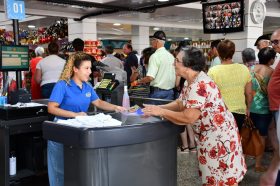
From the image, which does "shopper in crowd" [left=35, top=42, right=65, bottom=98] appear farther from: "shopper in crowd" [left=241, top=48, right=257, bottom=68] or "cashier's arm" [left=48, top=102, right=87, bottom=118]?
"shopper in crowd" [left=241, top=48, right=257, bottom=68]

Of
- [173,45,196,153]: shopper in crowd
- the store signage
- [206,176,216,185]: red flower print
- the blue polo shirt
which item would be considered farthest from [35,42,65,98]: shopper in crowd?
[206,176,216,185]: red flower print

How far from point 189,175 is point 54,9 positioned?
22.9 ft

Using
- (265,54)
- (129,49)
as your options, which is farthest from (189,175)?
(129,49)

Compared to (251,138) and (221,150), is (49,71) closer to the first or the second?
(251,138)

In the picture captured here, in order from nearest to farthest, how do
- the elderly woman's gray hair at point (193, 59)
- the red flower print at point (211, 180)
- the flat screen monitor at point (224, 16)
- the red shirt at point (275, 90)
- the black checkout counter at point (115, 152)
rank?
1. the black checkout counter at point (115, 152)
2. the elderly woman's gray hair at point (193, 59)
3. the red flower print at point (211, 180)
4. the red shirt at point (275, 90)
5. the flat screen monitor at point (224, 16)

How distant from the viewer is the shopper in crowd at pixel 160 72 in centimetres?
473

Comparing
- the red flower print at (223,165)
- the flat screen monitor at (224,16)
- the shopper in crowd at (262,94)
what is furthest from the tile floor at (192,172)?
the flat screen monitor at (224,16)

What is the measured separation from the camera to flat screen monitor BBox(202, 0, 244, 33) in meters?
6.17

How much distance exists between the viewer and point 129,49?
779cm

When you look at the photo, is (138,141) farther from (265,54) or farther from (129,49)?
(129,49)

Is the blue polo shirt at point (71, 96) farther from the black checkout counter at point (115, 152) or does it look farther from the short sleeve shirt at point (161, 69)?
the short sleeve shirt at point (161, 69)

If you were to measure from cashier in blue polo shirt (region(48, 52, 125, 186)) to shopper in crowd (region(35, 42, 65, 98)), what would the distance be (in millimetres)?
2150

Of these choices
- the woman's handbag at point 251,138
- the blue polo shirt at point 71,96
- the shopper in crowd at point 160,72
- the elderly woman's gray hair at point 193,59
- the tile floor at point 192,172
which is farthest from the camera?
the shopper in crowd at point 160,72

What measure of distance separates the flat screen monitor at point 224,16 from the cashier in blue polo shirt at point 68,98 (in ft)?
13.2
